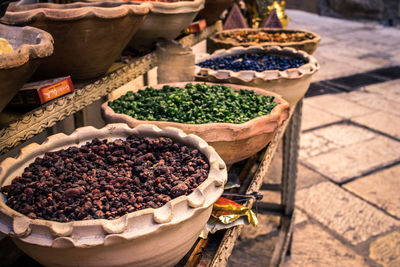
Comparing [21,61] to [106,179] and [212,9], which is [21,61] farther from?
[212,9]

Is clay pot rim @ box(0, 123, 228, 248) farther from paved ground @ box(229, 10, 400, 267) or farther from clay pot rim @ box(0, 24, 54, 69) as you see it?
paved ground @ box(229, 10, 400, 267)

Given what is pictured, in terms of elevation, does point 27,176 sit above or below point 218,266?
above

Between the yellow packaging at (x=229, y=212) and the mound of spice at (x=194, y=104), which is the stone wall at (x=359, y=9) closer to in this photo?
the mound of spice at (x=194, y=104)

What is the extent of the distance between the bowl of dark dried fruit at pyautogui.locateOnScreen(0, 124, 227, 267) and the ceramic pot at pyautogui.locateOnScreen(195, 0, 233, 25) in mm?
1621

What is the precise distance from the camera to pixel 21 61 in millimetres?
825

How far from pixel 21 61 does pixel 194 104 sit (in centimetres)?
62

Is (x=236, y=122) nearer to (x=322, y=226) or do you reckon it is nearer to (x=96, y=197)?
(x=96, y=197)

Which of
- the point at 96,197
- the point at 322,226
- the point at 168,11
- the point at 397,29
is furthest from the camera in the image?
the point at 397,29

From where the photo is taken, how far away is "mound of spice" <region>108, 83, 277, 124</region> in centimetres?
126

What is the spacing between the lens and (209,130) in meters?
1.16

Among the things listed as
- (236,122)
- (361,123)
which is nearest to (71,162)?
(236,122)

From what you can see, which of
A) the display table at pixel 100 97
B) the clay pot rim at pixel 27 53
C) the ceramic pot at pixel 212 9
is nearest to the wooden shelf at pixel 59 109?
the display table at pixel 100 97

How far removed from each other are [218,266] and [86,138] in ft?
1.60

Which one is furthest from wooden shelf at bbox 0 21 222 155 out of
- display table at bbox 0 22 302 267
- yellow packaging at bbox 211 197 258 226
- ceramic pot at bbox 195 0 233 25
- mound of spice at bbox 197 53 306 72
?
ceramic pot at bbox 195 0 233 25
